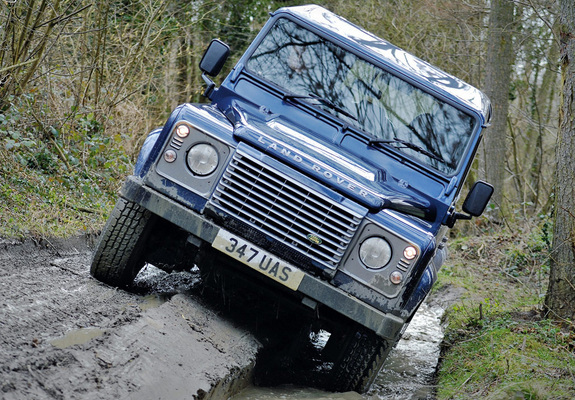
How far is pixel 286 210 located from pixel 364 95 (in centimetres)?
160

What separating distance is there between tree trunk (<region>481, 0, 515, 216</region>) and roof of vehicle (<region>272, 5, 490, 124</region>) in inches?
288

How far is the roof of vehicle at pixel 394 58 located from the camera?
5375 mm

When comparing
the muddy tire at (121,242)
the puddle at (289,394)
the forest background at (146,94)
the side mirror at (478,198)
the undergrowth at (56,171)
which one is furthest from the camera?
the forest background at (146,94)

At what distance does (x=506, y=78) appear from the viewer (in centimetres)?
1287

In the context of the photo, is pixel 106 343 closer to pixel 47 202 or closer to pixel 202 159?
pixel 202 159

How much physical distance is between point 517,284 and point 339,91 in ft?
15.5

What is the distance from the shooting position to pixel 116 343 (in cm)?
339

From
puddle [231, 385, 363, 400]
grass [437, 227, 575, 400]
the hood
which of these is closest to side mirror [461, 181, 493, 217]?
the hood

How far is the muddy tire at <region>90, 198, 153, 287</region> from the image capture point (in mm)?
4266

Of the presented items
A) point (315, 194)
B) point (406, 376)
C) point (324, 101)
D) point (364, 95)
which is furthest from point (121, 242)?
point (406, 376)

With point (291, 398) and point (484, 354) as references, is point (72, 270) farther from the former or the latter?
point (484, 354)

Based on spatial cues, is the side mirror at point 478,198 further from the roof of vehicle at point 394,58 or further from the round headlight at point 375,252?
the round headlight at point 375,252

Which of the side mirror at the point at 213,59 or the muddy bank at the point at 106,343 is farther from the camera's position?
the side mirror at the point at 213,59

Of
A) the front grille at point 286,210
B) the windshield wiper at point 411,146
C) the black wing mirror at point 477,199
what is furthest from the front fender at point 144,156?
the black wing mirror at point 477,199
